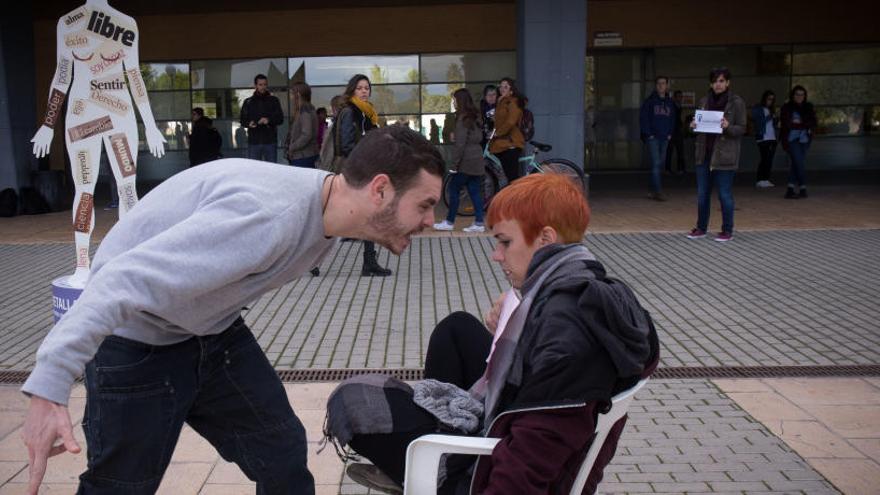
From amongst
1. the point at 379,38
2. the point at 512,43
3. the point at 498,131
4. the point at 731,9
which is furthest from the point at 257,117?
the point at 731,9

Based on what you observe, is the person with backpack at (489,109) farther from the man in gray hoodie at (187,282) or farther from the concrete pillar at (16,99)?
the man in gray hoodie at (187,282)

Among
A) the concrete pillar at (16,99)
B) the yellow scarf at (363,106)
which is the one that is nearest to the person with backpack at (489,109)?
the yellow scarf at (363,106)

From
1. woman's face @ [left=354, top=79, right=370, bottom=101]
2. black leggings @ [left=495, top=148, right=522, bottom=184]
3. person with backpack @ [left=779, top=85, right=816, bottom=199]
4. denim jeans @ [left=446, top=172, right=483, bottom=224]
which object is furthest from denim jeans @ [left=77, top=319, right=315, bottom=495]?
person with backpack @ [left=779, top=85, right=816, bottom=199]

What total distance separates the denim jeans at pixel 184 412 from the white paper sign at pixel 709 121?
7753mm

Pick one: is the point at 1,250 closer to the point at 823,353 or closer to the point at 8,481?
the point at 8,481

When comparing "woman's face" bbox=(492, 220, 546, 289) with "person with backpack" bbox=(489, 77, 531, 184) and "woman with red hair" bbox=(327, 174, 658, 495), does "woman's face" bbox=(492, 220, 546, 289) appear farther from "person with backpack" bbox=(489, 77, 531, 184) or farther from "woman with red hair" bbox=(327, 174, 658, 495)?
"person with backpack" bbox=(489, 77, 531, 184)

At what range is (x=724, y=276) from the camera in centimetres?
816

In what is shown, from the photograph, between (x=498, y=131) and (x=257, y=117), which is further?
(x=257, y=117)

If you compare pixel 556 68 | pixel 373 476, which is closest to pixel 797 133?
pixel 556 68

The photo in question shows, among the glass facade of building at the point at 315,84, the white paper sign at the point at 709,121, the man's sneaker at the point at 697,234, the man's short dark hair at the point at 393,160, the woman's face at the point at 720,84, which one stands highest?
the glass facade of building at the point at 315,84

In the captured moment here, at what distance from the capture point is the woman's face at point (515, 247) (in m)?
2.54

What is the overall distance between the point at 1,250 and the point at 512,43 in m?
11.3

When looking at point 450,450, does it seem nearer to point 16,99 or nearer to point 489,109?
point 489,109

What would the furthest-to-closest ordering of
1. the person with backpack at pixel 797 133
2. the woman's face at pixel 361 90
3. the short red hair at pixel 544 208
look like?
the person with backpack at pixel 797 133
the woman's face at pixel 361 90
the short red hair at pixel 544 208
